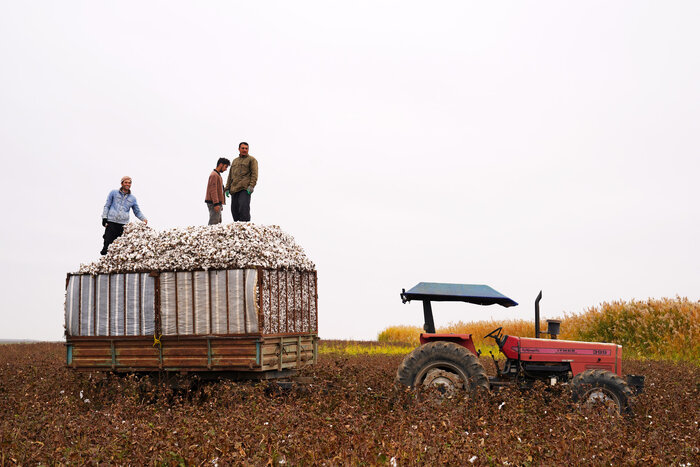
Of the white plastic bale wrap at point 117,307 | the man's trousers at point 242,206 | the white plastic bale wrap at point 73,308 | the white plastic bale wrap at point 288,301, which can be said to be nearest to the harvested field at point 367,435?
the white plastic bale wrap at point 288,301

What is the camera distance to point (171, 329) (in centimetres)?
1130

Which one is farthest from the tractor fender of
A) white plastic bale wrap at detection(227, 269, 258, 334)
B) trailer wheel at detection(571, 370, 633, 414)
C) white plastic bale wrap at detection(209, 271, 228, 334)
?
white plastic bale wrap at detection(209, 271, 228, 334)

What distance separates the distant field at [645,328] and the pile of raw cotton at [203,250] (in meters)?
15.7

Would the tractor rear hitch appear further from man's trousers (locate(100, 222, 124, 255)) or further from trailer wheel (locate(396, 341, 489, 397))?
man's trousers (locate(100, 222, 124, 255))

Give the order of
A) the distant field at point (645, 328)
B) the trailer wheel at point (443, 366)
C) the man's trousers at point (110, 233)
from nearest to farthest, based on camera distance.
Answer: the trailer wheel at point (443, 366) < the man's trousers at point (110, 233) < the distant field at point (645, 328)

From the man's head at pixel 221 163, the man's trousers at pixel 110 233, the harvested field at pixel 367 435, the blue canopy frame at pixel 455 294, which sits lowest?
the harvested field at pixel 367 435

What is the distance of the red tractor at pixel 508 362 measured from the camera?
9188mm

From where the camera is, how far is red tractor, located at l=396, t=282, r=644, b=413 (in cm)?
919

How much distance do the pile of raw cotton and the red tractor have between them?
2.94m

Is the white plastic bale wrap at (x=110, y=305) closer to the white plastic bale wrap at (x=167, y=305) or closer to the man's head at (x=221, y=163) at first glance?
the white plastic bale wrap at (x=167, y=305)

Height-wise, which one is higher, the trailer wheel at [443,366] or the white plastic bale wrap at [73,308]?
the white plastic bale wrap at [73,308]

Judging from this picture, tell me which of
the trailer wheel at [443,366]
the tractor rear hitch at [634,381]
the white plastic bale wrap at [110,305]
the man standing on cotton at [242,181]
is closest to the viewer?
the trailer wheel at [443,366]

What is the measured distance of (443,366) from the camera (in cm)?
959

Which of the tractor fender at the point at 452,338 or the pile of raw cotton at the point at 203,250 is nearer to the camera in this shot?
the tractor fender at the point at 452,338
